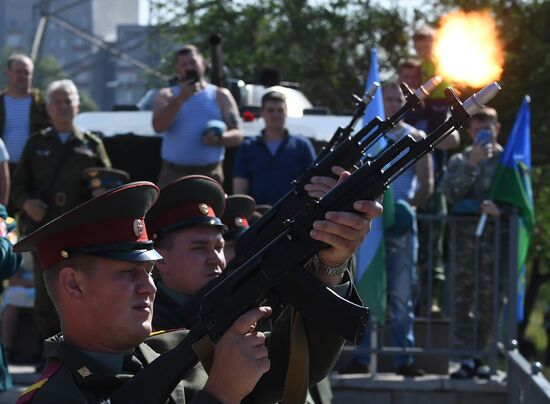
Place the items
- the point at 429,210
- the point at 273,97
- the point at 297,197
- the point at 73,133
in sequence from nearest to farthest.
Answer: the point at 297,197 → the point at 73,133 → the point at 273,97 → the point at 429,210

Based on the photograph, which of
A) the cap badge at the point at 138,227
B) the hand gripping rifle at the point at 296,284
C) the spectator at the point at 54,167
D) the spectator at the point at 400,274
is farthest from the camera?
the spectator at the point at 400,274

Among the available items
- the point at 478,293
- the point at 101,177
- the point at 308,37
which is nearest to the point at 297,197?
the point at 101,177

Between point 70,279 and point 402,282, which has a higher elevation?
point 70,279

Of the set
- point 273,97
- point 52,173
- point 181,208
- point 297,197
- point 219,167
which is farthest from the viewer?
point 219,167

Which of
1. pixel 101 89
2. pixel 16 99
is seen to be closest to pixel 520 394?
pixel 16 99

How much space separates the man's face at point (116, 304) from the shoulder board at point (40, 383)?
0.14m

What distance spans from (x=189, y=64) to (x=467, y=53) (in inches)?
126

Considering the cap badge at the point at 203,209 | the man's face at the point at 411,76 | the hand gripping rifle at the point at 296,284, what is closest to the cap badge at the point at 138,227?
the hand gripping rifle at the point at 296,284

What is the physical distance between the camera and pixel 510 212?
32.3 feet

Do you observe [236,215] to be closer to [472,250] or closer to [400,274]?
[400,274]

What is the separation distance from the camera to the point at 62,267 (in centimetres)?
405

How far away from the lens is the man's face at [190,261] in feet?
18.5

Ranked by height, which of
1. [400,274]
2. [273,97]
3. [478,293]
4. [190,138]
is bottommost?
[478,293]

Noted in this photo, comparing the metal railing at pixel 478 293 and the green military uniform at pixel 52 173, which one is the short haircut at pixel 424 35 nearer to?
the metal railing at pixel 478 293
